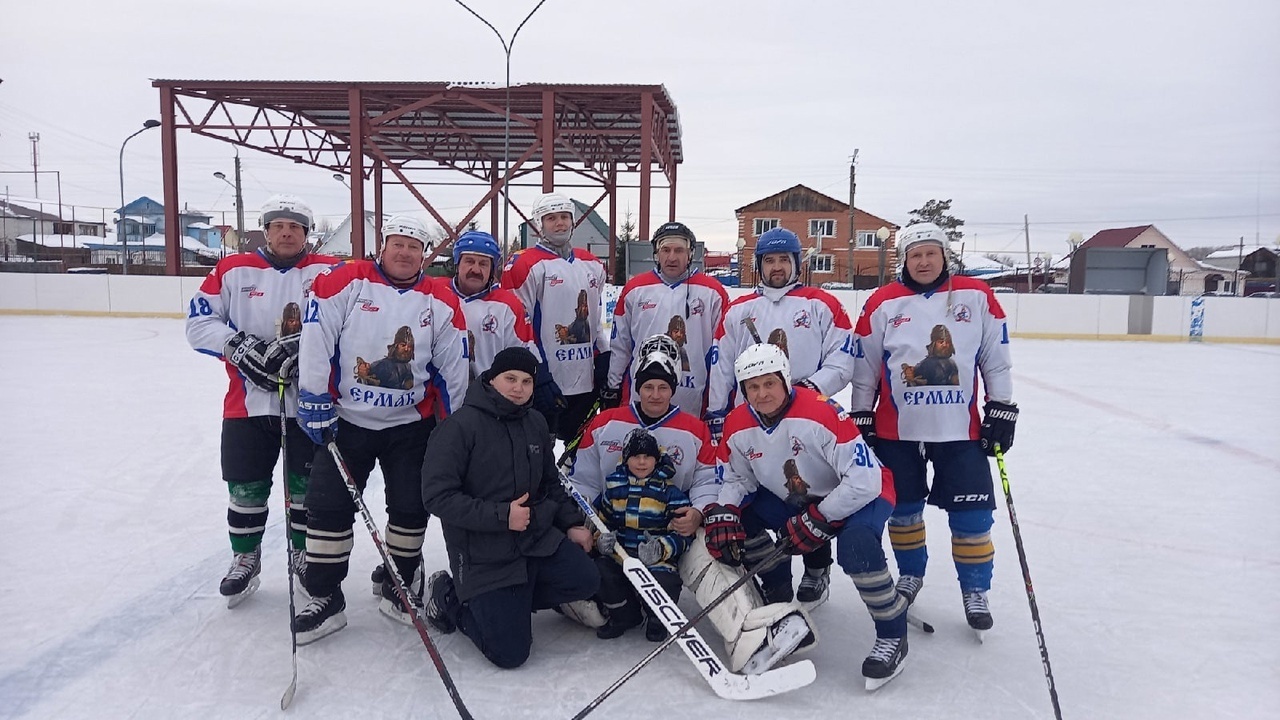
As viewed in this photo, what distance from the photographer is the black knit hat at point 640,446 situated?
260 cm

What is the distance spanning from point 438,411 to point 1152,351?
1115 cm

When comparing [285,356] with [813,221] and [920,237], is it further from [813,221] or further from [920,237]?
[813,221]

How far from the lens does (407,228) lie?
2586 mm

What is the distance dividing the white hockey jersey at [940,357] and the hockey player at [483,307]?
1184 millimetres

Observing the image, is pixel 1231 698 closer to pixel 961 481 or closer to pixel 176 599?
pixel 961 481

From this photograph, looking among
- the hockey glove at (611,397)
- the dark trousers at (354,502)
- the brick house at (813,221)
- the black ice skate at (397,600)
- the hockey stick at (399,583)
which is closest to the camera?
the hockey stick at (399,583)

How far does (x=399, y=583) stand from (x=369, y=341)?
72 centimetres

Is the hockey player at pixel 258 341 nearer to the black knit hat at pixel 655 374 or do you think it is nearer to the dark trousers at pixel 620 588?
the dark trousers at pixel 620 588

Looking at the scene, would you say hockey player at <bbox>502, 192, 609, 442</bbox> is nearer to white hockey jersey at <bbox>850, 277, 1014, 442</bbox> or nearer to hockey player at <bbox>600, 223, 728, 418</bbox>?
hockey player at <bbox>600, 223, 728, 418</bbox>

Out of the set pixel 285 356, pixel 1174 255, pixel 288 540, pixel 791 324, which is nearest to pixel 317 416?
pixel 285 356

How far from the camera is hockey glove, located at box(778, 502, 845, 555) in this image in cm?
238

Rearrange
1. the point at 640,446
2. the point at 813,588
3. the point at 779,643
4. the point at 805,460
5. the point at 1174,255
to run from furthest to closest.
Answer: the point at 1174,255 → the point at 813,588 → the point at 640,446 → the point at 805,460 → the point at 779,643

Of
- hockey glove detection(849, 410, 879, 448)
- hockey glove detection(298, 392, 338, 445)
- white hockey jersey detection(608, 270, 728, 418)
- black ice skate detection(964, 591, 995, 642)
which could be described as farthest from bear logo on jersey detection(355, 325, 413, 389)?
black ice skate detection(964, 591, 995, 642)

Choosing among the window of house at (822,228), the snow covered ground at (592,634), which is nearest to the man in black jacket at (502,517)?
the snow covered ground at (592,634)
